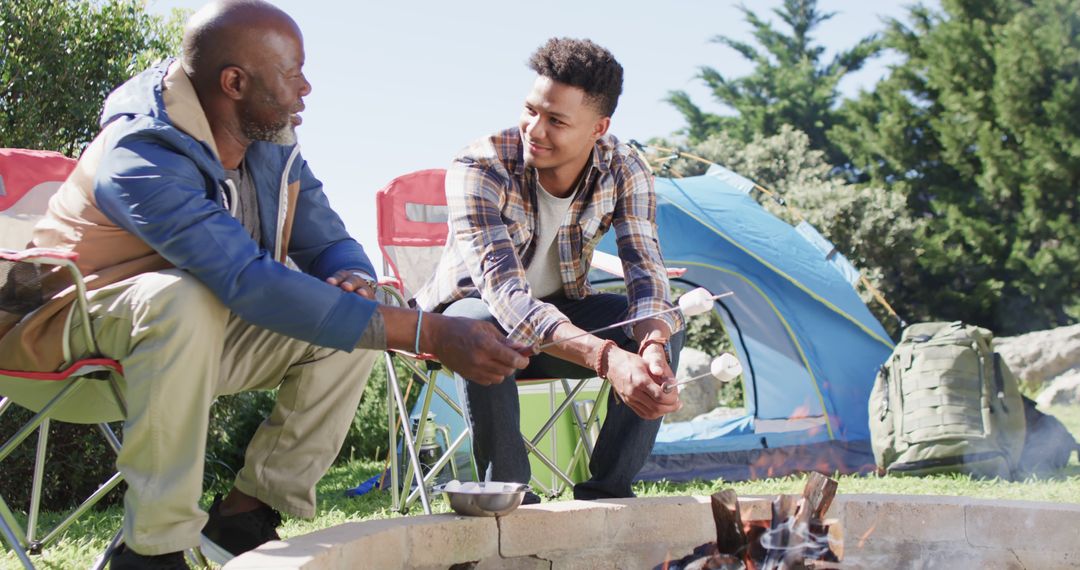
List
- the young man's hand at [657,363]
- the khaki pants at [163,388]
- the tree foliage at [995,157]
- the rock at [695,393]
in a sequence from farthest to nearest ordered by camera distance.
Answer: the tree foliage at [995,157] → the rock at [695,393] → the young man's hand at [657,363] → the khaki pants at [163,388]

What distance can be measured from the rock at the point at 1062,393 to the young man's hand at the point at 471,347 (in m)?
6.64

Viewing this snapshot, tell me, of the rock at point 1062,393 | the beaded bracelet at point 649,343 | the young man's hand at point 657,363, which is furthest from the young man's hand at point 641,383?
the rock at point 1062,393

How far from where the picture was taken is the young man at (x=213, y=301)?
1604 millimetres

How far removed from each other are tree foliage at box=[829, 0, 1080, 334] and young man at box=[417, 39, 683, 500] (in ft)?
32.4

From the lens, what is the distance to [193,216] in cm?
166

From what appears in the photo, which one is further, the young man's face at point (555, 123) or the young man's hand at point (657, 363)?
the young man's face at point (555, 123)

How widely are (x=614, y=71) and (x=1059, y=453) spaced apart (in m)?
2.69

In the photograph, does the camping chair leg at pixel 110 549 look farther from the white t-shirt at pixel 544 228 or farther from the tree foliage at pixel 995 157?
the tree foliage at pixel 995 157

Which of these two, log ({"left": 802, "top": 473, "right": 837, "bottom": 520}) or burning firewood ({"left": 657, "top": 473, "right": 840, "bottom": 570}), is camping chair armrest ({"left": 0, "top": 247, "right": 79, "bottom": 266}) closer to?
burning firewood ({"left": 657, "top": 473, "right": 840, "bottom": 570})

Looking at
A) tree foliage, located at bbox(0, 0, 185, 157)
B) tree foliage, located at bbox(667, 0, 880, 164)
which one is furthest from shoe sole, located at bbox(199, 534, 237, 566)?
Answer: tree foliage, located at bbox(667, 0, 880, 164)

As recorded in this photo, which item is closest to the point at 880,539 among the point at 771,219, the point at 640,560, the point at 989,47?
the point at 640,560

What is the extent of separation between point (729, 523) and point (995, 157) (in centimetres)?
1146

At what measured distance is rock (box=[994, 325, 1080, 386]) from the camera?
26.3 feet

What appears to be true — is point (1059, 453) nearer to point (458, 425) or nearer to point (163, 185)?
point (458, 425)
